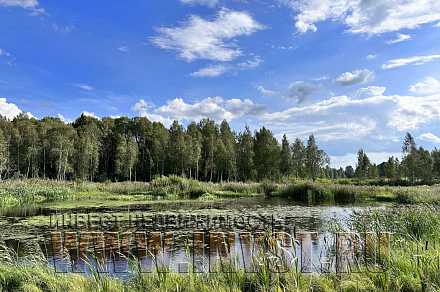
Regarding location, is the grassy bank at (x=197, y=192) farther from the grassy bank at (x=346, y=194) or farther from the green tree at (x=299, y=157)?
the green tree at (x=299, y=157)

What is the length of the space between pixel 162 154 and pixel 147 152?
22.9 ft

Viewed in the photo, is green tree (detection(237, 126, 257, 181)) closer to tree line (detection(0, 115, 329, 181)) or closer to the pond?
tree line (detection(0, 115, 329, 181))

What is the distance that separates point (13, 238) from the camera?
44.5ft

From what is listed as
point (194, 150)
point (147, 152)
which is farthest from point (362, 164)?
point (147, 152)

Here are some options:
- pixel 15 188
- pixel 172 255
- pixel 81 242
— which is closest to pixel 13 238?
pixel 81 242

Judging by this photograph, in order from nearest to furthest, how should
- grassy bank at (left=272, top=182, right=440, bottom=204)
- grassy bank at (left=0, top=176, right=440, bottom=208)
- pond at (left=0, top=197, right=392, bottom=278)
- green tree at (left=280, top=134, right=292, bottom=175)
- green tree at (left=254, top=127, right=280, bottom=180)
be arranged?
pond at (left=0, top=197, right=392, bottom=278), grassy bank at (left=0, top=176, right=440, bottom=208), grassy bank at (left=272, top=182, right=440, bottom=204), green tree at (left=254, top=127, right=280, bottom=180), green tree at (left=280, top=134, right=292, bottom=175)

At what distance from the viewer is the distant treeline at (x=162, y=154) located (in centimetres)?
6194

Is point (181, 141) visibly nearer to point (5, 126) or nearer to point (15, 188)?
point (5, 126)

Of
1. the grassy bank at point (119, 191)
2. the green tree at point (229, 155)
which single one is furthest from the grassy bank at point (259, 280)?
the green tree at point (229, 155)

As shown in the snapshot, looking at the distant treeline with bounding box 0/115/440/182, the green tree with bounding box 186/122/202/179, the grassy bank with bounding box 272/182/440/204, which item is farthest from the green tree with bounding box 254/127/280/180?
the grassy bank with bounding box 272/182/440/204

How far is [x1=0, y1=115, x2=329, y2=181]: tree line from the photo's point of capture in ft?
203

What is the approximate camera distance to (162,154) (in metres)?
68.8

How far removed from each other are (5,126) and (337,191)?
51.5 meters

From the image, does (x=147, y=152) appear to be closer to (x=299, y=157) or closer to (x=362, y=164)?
(x=299, y=157)
